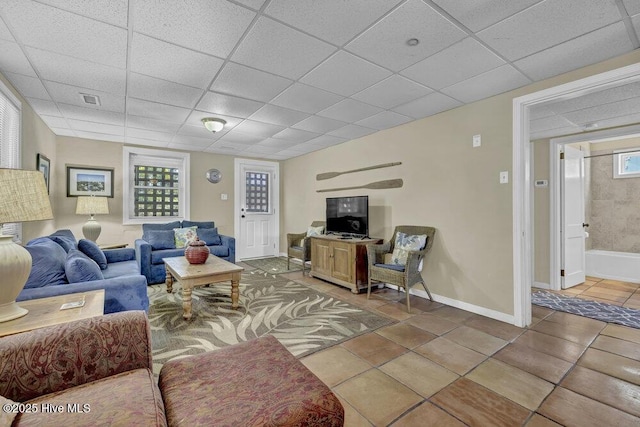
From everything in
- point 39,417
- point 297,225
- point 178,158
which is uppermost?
point 178,158

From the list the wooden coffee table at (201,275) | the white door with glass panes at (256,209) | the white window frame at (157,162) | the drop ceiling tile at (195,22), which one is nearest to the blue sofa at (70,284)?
the wooden coffee table at (201,275)

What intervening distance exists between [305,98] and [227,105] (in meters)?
0.92

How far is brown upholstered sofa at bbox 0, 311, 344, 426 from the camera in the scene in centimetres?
96

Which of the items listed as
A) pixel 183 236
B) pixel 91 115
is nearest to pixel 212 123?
pixel 91 115

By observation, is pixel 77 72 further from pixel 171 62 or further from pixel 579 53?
pixel 579 53

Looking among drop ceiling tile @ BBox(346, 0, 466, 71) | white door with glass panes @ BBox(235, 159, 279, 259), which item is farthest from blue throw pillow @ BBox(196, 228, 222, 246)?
drop ceiling tile @ BBox(346, 0, 466, 71)

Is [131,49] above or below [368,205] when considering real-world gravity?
above

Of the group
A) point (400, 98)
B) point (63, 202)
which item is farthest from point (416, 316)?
point (63, 202)

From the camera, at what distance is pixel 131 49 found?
2111mm

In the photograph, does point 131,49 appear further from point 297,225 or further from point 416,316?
point 297,225

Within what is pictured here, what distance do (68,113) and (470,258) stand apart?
16.8 feet

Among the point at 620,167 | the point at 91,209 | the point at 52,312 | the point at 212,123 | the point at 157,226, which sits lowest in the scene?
the point at 52,312

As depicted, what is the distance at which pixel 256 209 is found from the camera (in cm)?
653

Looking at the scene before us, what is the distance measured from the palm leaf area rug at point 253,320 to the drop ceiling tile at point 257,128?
2.30m
